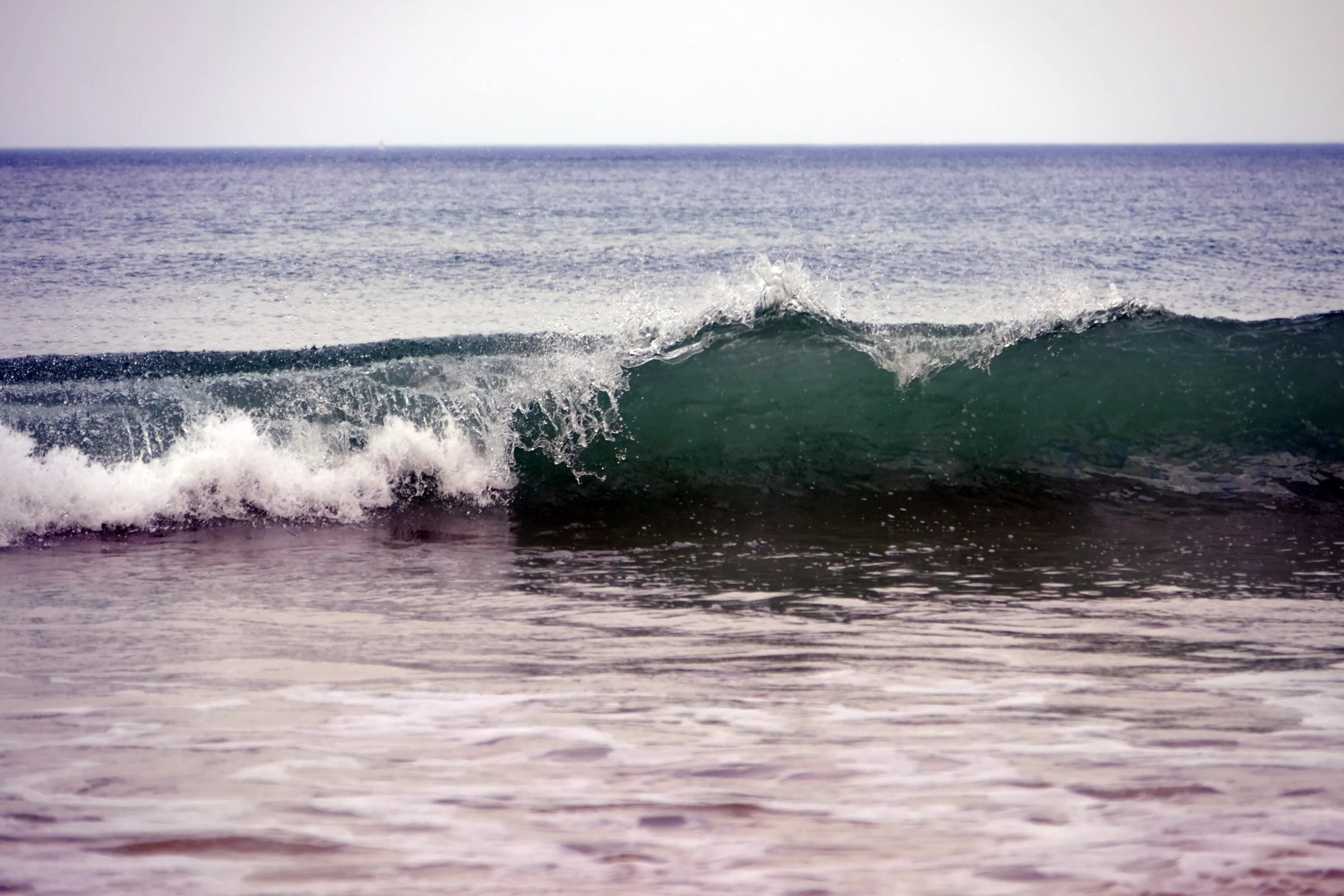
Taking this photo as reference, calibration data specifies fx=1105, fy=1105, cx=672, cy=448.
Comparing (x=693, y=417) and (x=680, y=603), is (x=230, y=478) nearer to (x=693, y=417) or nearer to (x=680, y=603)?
(x=693, y=417)

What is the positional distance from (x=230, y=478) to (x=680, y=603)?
13.0ft

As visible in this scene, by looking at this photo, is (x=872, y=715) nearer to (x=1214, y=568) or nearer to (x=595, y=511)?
(x=1214, y=568)

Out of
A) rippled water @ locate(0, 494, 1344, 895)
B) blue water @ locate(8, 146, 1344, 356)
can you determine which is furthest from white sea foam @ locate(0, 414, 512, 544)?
blue water @ locate(8, 146, 1344, 356)

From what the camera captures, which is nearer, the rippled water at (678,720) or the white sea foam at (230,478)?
the rippled water at (678,720)

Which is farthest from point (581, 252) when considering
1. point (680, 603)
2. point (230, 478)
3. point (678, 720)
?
point (678, 720)

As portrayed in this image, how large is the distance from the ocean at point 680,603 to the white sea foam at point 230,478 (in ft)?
0.10

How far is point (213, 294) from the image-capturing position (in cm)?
1934

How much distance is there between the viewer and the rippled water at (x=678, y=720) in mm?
3176

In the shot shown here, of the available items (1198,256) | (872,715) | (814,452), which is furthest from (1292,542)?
(1198,256)

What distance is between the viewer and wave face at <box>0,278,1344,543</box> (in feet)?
26.2

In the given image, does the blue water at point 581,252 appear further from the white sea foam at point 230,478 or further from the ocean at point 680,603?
the white sea foam at point 230,478

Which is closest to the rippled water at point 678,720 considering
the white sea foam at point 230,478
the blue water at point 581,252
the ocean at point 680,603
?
the ocean at point 680,603

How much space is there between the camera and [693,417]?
9328 millimetres

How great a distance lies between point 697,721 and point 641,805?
66 cm
